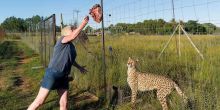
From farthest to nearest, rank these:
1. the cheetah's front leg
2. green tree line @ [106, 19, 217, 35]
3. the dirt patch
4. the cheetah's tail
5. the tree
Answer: the tree → green tree line @ [106, 19, 217, 35] → the dirt patch → the cheetah's front leg → the cheetah's tail

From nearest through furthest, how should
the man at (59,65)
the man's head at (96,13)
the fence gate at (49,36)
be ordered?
1. the man at (59,65)
2. the man's head at (96,13)
3. the fence gate at (49,36)

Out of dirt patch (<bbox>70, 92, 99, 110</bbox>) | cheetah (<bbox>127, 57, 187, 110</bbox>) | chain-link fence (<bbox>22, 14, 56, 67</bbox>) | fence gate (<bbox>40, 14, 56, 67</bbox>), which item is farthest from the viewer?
A: chain-link fence (<bbox>22, 14, 56, 67</bbox>)

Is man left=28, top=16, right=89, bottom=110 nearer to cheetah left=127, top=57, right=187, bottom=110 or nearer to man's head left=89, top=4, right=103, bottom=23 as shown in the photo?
man's head left=89, top=4, right=103, bottom=23

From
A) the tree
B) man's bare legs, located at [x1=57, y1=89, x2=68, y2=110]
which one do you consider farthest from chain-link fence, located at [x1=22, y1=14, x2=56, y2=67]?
the tree

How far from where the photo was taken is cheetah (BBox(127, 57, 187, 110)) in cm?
712

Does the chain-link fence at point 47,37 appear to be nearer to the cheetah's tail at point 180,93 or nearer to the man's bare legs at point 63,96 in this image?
the man's bare legs at point 63,96

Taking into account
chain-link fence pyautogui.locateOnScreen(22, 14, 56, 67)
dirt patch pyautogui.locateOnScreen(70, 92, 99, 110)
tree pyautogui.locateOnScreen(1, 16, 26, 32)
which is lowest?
dirt patch pyautogui.locateOnScreen(70, 92, 99, 110)

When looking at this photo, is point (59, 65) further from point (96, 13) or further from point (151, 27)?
point (151, 27)

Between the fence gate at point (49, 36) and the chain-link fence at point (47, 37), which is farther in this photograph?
the chain-link fence at point (47, 37)

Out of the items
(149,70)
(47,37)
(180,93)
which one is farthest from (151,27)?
(47,37)

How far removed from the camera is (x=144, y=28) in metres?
9.83

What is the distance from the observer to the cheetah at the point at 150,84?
7.12 metres

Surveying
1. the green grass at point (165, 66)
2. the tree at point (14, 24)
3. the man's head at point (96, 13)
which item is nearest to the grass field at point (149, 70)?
the green grass at point (165, 66)

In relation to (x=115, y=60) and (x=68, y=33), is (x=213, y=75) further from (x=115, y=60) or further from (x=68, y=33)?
(x=115, y=60)
